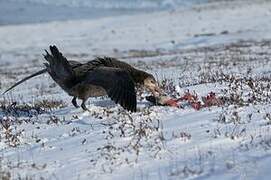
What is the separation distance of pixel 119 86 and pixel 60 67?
3.80 feet

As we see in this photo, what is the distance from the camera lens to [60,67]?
376 inches

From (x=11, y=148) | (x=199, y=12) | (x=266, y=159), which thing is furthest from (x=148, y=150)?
(x=199, y=12)

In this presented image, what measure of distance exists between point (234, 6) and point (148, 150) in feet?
183

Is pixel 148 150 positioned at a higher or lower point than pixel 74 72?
lower

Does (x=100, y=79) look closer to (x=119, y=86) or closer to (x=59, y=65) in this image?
(x=119, y=86)

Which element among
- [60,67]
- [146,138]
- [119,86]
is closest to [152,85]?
[119,86]

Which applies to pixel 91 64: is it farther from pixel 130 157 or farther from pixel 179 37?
pixel 179 37

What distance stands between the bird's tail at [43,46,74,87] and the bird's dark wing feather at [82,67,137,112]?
0.68 metres

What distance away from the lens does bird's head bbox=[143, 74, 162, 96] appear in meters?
9.69

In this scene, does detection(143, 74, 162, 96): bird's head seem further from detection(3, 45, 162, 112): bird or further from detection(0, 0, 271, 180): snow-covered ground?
detection(0, 0, 271, 180): snow-covered ground

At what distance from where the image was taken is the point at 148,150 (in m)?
7.36

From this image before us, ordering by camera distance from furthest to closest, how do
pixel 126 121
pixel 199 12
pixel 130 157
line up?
pixel 199 12 → pixel 126 121 → pixel 130 157

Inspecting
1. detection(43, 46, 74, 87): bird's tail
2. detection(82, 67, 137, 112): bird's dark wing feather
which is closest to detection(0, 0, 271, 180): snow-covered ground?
detection(82, 67, 137, 112): bird's dark wing feather

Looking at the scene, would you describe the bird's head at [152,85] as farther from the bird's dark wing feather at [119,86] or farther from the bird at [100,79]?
the bird's dark wing feather at [119,86]
